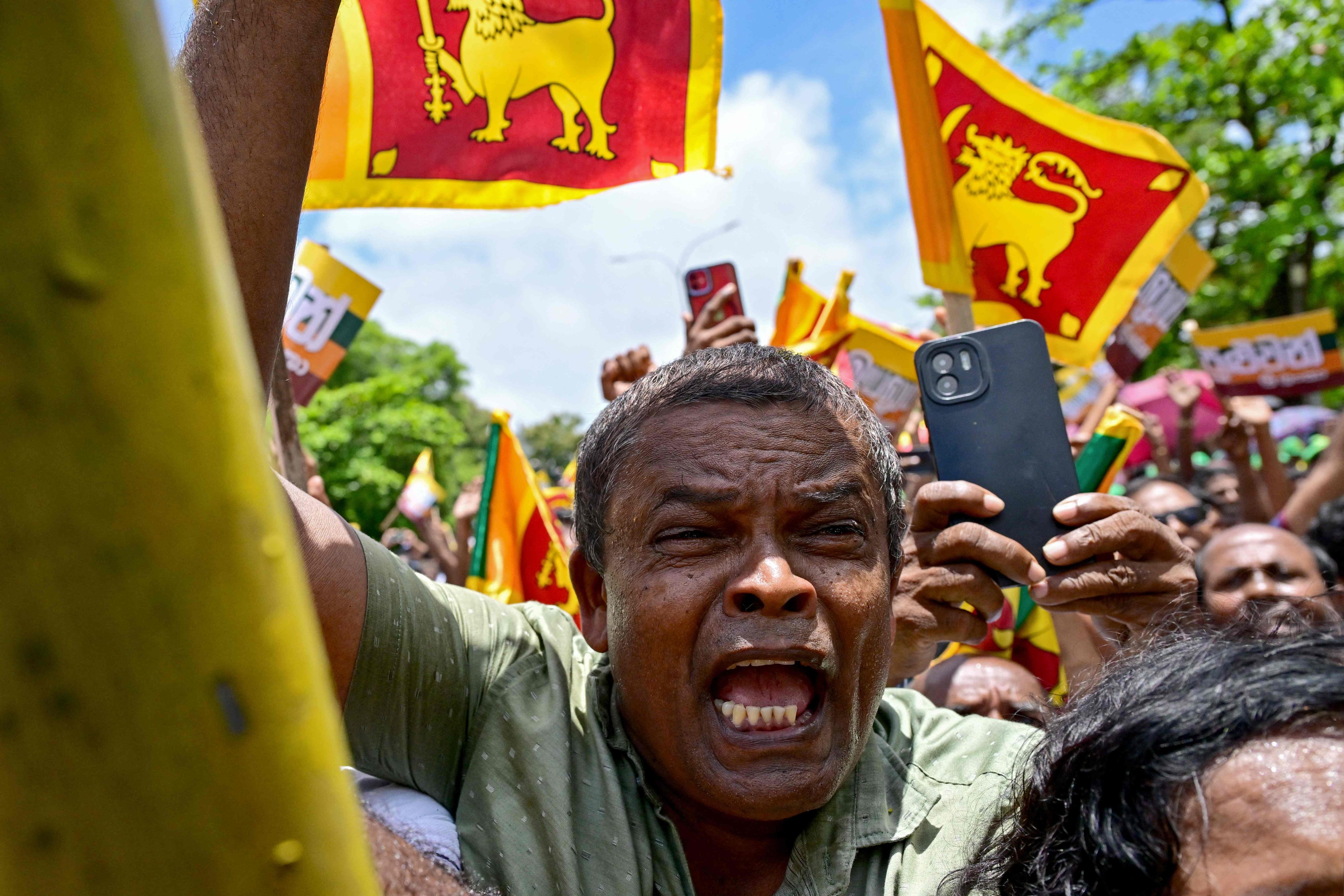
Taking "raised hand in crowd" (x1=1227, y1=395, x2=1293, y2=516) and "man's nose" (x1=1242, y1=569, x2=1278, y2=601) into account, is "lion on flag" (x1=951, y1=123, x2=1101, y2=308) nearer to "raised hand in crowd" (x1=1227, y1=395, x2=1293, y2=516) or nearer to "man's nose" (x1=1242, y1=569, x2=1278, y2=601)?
"man's nose" (x1=1242, y1=569, x2=1278, y2=601)

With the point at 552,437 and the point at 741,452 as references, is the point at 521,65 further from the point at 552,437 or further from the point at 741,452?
the point at 552,437

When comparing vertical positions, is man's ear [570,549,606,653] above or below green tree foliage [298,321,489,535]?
below

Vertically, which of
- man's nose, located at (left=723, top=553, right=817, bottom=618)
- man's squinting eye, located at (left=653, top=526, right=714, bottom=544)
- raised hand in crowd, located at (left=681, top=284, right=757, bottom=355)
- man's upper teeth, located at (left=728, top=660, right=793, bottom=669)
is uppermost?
raised hand in crowd, located at (left=681, top=284, right=757, bottom=355)

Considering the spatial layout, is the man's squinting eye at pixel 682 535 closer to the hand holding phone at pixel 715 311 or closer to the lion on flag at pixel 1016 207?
the hand holding phone at pixel 715 311

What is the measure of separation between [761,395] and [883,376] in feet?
12.3

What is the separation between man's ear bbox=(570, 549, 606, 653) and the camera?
1949 millimetres

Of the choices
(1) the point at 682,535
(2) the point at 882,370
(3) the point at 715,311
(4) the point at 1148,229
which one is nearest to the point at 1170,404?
(2) the point at 882,370

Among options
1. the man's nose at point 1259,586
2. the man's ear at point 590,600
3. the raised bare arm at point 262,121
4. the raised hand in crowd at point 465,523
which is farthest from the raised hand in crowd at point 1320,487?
the raised hand in crowd at point 465,523

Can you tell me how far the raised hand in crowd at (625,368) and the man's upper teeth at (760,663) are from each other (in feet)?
7.15

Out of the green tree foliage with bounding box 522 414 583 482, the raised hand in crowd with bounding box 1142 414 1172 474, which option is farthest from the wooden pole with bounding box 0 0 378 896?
the green tree foliage with bounding box 522 414 583 482

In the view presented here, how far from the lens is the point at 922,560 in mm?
1986

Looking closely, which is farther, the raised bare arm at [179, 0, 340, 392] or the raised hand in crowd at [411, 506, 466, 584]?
the raised hand in crowd at [411, 506, 466, 584]

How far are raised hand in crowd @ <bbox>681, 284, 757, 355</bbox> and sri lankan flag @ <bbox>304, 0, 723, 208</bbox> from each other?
1.92ft

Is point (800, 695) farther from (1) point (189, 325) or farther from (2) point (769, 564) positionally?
(1) point (189, 325)
